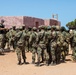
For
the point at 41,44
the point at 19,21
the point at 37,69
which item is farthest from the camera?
the point at 19,21

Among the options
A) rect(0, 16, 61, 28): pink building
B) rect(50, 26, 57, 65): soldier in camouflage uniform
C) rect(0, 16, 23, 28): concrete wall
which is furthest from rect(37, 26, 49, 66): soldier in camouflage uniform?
rect(0, 16, 23, 28): concrete wall

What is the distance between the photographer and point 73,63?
44.4 ft

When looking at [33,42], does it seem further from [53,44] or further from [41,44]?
[53,44]

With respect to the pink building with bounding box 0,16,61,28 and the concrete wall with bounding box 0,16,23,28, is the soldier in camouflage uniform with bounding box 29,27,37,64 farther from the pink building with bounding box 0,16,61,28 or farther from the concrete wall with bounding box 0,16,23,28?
A: the concrete wall with bounding box 0,16,23,28

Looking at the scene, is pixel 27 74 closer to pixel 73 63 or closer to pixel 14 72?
pixel 14 72

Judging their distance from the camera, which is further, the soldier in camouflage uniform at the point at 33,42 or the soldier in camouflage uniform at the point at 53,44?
the soldier in camouflage uniform at the point at 33,42

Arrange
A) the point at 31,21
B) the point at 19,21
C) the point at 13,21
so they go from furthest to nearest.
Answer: the point at 31,21 < the point at 13,21 < the point at 19,21

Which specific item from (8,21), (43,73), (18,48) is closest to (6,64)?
(18,48)

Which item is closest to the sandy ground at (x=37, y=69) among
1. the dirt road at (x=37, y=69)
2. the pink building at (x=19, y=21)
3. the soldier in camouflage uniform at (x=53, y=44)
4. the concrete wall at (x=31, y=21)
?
the dirt road at (x=37, y=69)

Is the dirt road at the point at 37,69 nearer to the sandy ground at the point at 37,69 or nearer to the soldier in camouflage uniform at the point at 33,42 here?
the sandy ground at the point at 37,69

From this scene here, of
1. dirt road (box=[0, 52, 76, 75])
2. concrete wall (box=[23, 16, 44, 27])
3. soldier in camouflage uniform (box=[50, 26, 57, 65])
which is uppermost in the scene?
concrete wall (box=[23, 16, 44, 27])

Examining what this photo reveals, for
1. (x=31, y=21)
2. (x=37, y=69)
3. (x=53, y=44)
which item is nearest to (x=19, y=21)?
(x=31, y=21)

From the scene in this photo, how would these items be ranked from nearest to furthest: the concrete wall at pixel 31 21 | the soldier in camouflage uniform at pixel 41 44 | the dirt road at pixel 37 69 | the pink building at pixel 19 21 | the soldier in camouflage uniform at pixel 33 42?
the dirt road at pixel 37 69 < the soldier in camouflage uniform at pixel 41 44 < the soldier in camouflage uniform at pixel 33 42 < the pink building at pixel 19 21 < the concrete wall at pixel 31 21

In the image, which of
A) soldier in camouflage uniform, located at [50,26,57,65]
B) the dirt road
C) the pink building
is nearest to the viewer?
the dirt road
